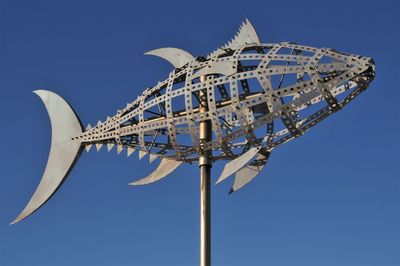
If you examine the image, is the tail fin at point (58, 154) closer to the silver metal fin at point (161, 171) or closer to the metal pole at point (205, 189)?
the silver metal fin at point (161, 171)

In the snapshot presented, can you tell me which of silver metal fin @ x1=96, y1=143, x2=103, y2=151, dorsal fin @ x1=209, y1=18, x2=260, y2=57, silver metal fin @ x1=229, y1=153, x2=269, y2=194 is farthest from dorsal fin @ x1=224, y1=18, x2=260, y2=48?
silver metal fin @ x1=96, y1=143, x2=103, y2=151

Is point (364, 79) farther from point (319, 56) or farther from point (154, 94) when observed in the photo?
point (154, 94)

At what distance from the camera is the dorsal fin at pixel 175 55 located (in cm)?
2091

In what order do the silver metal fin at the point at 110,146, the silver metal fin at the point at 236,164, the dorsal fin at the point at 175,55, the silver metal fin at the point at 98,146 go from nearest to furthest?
the silver metal fin at the point at 236,164, the dorsal fin at the point at 175,55, the silver metal fin at the point at 110,146, the silver metal fin at the point at 98,146

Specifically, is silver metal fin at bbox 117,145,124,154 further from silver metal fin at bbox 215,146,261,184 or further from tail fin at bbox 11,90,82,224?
silver metal fin at bbox 215,146,261,184

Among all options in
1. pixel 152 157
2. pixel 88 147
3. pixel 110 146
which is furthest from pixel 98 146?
pixel 152 157

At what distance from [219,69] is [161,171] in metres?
3.73

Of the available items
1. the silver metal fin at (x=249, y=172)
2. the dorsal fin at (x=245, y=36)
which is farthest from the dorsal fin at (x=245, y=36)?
the silver metal fin at (x=249, y=172)

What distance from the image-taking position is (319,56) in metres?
18.3

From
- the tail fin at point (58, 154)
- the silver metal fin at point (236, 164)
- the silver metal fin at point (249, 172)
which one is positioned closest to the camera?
the silver metal fin at point (236, 164)

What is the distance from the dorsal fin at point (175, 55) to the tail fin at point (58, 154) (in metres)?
3.14

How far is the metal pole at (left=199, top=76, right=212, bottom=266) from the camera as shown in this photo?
19.2 metres

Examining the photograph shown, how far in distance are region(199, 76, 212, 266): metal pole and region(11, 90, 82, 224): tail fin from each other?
399 centimetres

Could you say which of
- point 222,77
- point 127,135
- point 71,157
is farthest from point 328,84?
point 71,157
